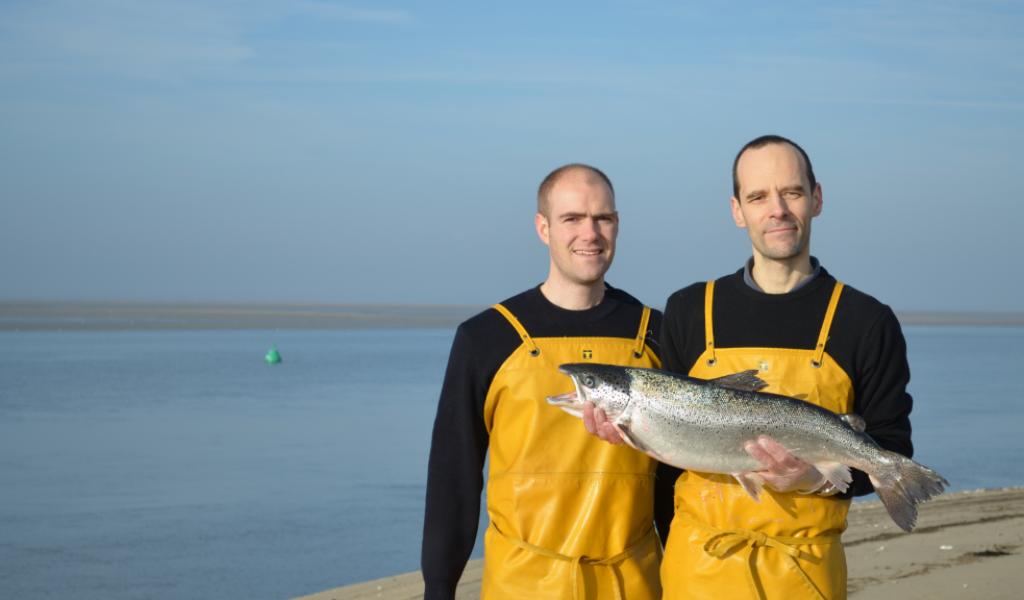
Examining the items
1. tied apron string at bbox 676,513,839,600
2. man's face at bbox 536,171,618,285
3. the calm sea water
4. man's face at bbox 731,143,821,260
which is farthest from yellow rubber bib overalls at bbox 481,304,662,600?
the calm sea water

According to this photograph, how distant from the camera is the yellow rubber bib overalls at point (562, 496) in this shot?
4.56 meters

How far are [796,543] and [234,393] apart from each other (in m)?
20.7

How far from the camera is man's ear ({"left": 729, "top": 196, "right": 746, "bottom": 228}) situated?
434cm

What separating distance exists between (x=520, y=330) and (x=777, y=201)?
3.62ft

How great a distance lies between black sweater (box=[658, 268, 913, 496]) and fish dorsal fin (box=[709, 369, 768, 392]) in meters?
0.23

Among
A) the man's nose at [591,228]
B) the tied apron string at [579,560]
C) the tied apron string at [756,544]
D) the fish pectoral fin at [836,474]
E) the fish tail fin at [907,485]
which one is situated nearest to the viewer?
the fish tail fin at [907,485]

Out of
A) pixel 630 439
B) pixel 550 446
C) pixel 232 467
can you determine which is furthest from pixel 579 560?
pixel 232 467

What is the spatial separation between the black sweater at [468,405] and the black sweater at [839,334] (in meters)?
0.42

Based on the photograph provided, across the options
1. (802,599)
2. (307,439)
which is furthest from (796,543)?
Answer: (307,439)

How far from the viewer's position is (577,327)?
471 cm

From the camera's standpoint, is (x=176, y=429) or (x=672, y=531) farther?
(x=176, y=429)

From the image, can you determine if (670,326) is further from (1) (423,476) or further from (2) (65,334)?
(2) (65,334)

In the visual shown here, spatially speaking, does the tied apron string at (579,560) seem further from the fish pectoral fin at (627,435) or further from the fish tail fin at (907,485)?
the fish tail fin at (907,485)

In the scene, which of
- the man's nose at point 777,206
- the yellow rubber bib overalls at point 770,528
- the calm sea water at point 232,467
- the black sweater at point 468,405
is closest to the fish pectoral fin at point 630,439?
the yellow rubber bib overalls at point 770,528
